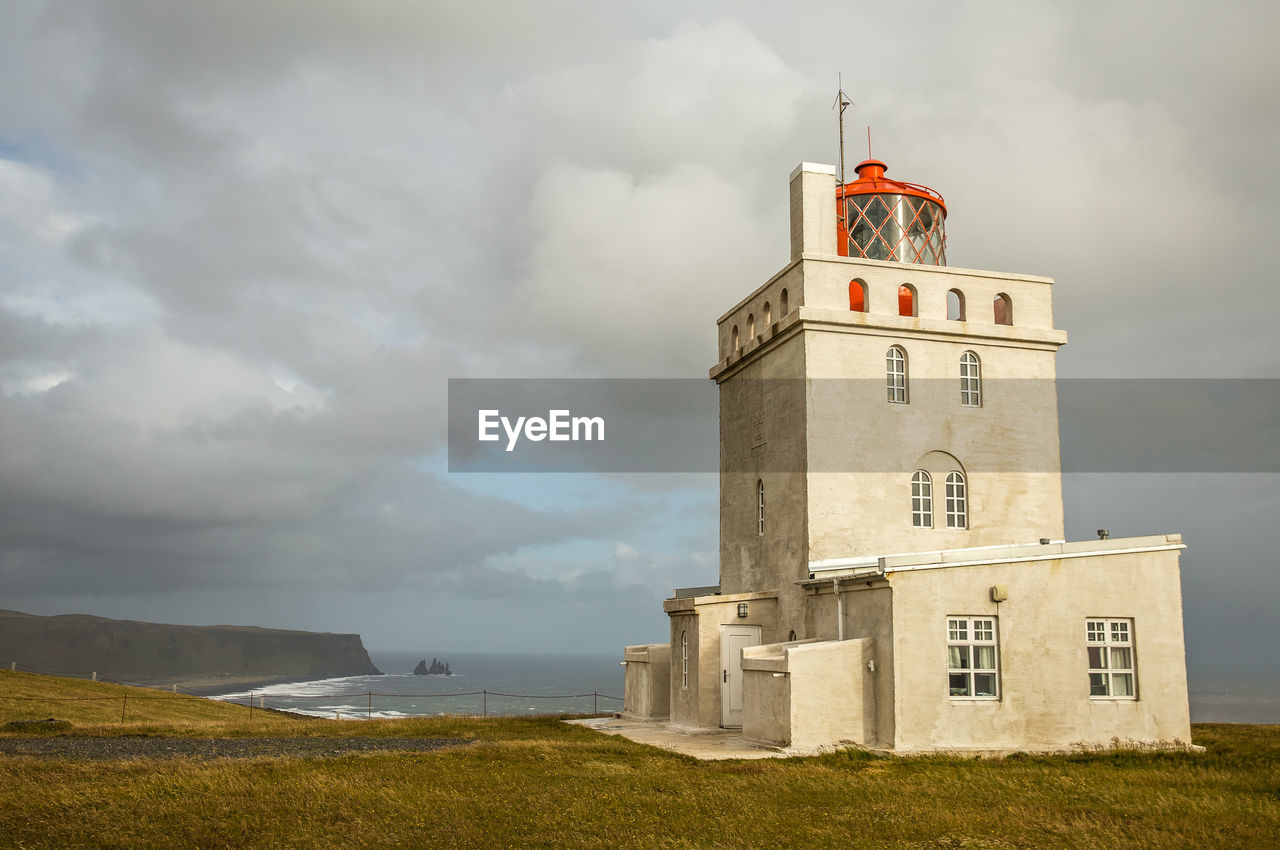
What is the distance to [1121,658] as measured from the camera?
19.2 meters

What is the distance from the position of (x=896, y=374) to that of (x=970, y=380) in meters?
1.95

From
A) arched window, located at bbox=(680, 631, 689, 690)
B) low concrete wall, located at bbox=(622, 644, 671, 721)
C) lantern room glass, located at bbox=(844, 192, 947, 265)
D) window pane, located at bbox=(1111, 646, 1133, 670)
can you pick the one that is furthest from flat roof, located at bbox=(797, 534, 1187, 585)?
lantern room glass, located at bbox=(844, 192, 947, 265)

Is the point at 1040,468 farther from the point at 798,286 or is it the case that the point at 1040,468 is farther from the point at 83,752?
the point at 83,752

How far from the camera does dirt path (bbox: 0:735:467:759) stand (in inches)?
692

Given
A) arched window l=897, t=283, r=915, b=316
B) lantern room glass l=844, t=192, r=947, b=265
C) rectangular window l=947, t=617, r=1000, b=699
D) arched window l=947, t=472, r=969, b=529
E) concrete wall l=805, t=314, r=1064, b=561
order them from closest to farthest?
rectangular window l=947, t=617, r=1000, b=699 < concrete wall l=805, t=314, r=1064, b=561 < arched window l=947, t=472, r=969, b=529 < arched window l=897, t=283, r=915, b=316 < lantern room glass l=844, t=192, r=947, b=265

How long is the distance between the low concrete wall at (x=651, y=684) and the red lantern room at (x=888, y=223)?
36.4ft

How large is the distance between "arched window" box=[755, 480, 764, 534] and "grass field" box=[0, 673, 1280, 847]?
24.9 ft

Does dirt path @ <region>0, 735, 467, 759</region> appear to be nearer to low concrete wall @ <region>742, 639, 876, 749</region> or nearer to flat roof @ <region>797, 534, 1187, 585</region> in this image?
low concrete wall @ <region>742, 639, 876, 749</region>

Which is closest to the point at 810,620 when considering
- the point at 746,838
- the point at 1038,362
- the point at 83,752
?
the point at 1038,362

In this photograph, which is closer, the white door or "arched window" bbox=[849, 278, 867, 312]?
the white door

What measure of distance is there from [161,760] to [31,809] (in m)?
4.63

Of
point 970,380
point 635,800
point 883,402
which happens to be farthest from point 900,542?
point 635,800

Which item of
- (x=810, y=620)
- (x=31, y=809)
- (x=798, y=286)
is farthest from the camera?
(x=798, y=286)

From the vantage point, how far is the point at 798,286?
23.2m
